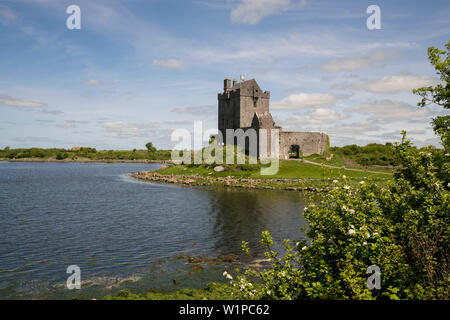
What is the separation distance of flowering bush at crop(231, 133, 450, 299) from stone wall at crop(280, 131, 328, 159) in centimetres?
5885

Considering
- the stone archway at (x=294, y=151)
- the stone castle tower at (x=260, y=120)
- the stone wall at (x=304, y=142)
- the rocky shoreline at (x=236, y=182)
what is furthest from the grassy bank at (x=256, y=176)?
the stone castle tower at (x=260, y=120)

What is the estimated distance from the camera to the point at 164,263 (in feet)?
56.6

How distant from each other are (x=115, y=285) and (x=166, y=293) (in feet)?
9.20

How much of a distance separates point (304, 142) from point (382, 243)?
6425cm

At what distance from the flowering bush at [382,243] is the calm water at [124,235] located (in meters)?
7.72

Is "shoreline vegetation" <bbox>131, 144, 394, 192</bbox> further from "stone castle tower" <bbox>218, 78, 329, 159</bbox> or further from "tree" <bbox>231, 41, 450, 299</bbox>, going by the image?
"tree" <bbox>231, 41, 450, 299</bbox>

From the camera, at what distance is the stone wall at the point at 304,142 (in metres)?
68.9

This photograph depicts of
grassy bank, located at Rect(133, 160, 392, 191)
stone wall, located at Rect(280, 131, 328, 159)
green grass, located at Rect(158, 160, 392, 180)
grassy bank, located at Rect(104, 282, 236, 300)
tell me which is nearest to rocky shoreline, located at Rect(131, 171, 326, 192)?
grassy bank, located at Rect(133, 160, 392, 191)

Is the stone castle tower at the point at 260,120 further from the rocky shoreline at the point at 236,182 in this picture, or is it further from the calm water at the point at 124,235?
the calm water at the point at 124,235

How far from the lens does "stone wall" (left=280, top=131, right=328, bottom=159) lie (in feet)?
226

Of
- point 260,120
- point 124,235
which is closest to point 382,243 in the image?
point 124,235

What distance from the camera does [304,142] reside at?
229ft
